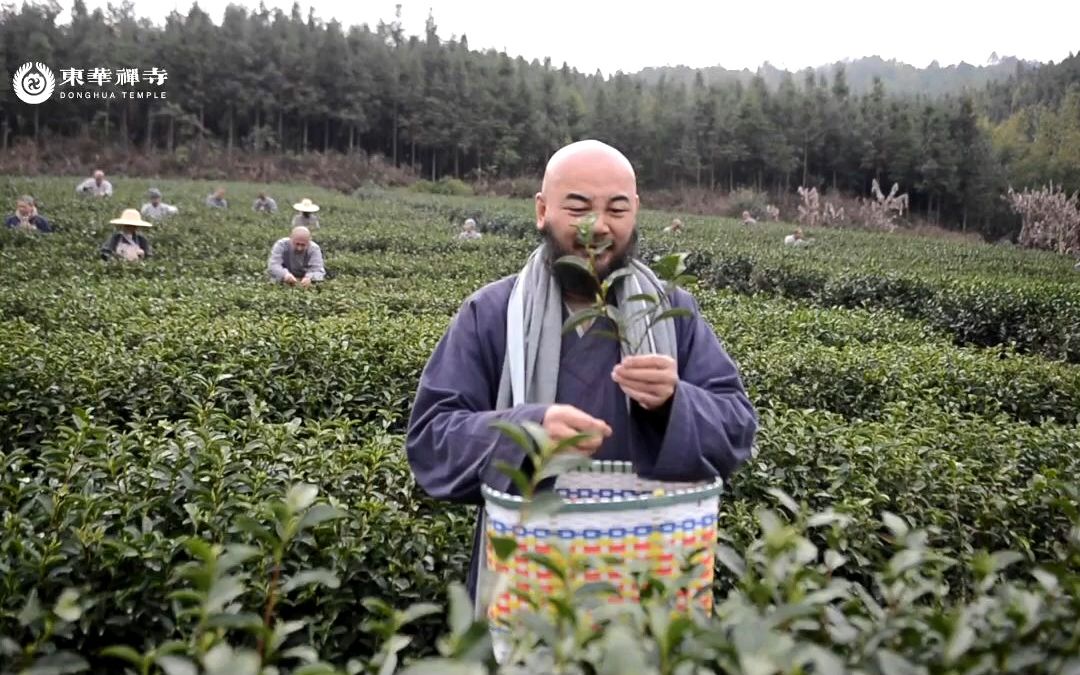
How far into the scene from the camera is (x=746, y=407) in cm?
188

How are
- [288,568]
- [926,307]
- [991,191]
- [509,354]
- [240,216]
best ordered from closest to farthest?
1. [509,354]
2. [288,568]
3. [926,307]
4. [240,216]
5. [991,191]

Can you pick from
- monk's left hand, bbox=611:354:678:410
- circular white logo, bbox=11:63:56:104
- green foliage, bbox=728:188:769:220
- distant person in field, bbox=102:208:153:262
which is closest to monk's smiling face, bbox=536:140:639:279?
monk's left hand, bbox=611:354:678:410

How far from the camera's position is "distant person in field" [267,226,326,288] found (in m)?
8.80

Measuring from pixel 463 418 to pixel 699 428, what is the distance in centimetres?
48

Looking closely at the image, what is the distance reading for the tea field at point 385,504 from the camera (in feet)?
3.43

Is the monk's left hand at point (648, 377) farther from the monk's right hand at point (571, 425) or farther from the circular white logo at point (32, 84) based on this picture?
the circular white logo at point (32, 84)

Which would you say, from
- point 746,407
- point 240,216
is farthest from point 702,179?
point 746,407

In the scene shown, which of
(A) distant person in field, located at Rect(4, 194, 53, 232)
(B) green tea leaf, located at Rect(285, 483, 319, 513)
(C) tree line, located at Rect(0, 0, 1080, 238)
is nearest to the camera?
(B) green tea leaf, located at Rect(285, 483, 319, 513)

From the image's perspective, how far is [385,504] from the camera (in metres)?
2.37

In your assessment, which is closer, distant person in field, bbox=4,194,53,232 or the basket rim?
the basket rim

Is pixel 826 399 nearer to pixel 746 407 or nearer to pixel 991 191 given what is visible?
pixel 746 407

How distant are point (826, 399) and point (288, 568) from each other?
12.9 ft

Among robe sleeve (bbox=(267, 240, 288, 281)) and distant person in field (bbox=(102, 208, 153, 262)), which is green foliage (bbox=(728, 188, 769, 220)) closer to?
distant person in field (bbox=(102, 208, 153, 262))

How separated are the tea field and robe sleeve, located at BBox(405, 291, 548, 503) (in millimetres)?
315
